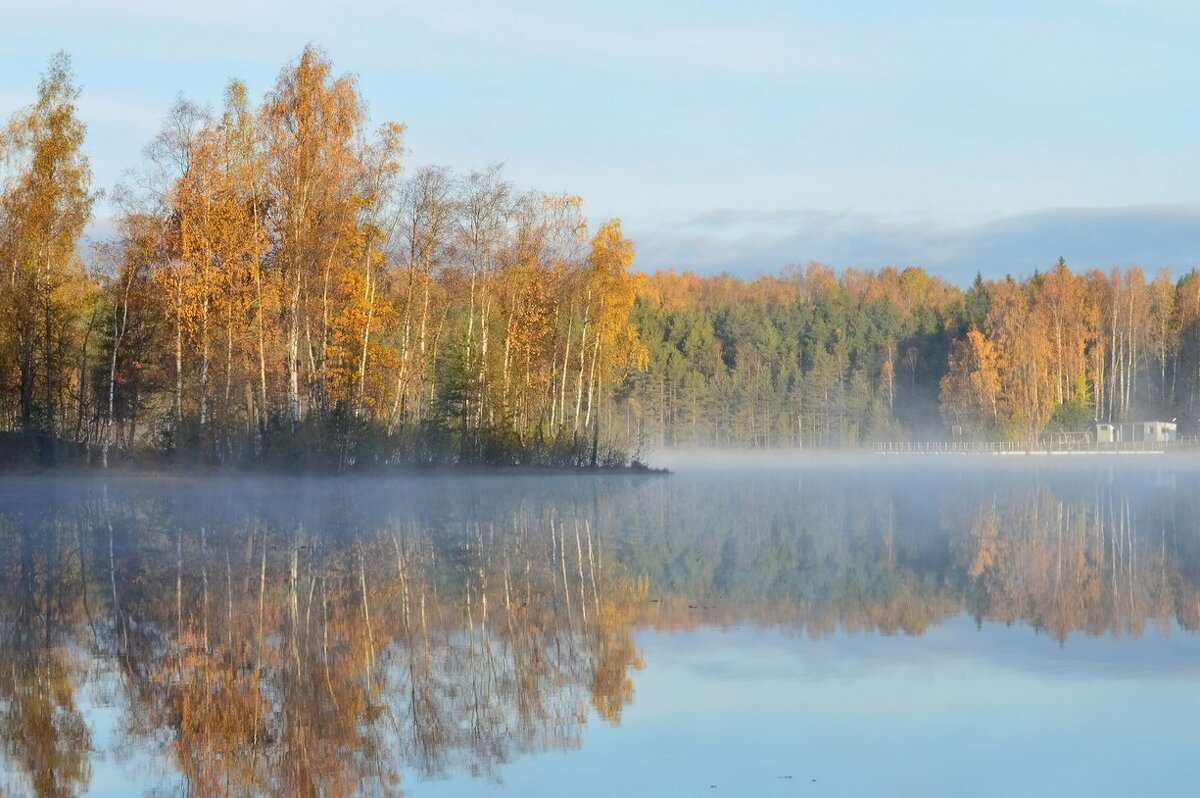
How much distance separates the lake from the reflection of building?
8886 centimetres

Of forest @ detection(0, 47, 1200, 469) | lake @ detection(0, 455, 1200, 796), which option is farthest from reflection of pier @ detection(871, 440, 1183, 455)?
lake @ detection(0, 455, 1200, 796)

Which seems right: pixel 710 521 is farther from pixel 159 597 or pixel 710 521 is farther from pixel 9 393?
pixel 9 393

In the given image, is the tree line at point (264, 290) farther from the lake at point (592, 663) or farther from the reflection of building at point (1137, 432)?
the reflection of building at point (1137, 432)

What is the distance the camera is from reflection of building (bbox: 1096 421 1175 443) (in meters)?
106

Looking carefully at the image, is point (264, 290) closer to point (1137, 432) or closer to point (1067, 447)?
point (1067, 447)

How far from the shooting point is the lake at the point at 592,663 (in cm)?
736

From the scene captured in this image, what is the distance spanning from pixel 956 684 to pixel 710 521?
56.8 feet

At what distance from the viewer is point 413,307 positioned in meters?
49.2

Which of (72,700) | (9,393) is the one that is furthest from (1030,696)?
(9,393)

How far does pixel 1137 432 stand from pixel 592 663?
10696 centimetres

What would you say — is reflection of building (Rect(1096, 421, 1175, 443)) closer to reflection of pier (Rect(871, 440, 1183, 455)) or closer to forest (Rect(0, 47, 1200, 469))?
reflection of pier (Rect(871, 440, 1183, 455))

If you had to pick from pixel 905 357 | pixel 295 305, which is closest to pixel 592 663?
pixel 295 305

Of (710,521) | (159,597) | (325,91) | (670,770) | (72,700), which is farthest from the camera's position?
(325,91)

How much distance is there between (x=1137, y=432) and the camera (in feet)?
358
